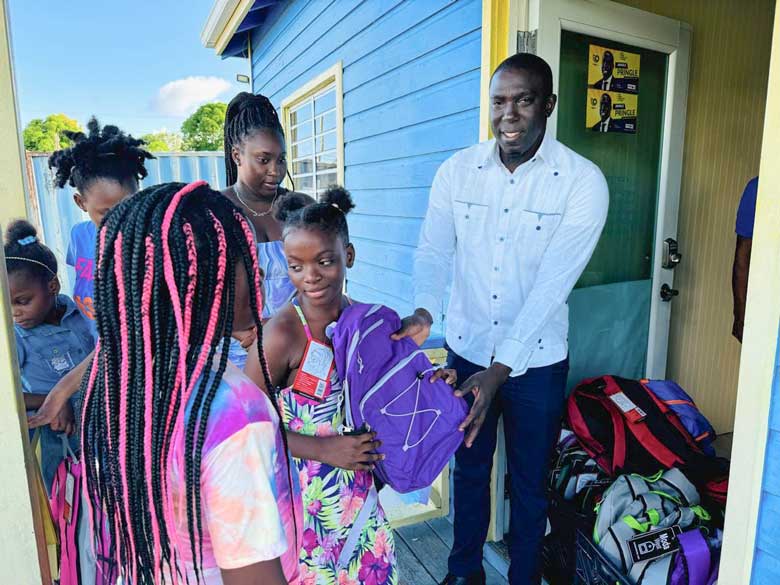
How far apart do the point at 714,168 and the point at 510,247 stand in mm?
1749

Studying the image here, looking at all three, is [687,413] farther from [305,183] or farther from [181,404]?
[305,183]

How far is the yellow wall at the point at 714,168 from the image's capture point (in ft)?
8.85

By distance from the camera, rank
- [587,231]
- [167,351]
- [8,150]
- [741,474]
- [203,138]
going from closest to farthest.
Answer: [167,351]
[8,150]
[741,474]
[587,231]
[203,138]

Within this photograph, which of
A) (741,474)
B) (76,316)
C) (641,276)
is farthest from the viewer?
(641,276)

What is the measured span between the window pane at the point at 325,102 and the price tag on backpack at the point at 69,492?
13.2 ft

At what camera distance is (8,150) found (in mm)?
1097

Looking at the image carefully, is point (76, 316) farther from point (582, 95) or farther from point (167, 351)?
point (582, 95)

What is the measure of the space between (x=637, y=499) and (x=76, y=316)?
1.97 m

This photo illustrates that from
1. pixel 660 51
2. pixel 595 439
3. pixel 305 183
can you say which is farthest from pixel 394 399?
pixel 305 183

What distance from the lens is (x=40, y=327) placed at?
1492 mm

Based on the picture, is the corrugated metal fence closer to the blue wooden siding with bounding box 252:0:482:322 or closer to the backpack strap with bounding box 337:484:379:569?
the blue wooden siding with bounding box 252:0:482:322

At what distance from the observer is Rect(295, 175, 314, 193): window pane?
5648mm

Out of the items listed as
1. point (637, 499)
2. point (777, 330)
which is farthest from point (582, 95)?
point (637, 499)

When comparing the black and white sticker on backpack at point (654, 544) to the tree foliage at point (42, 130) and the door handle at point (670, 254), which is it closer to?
the door handle at point (670, 254)
